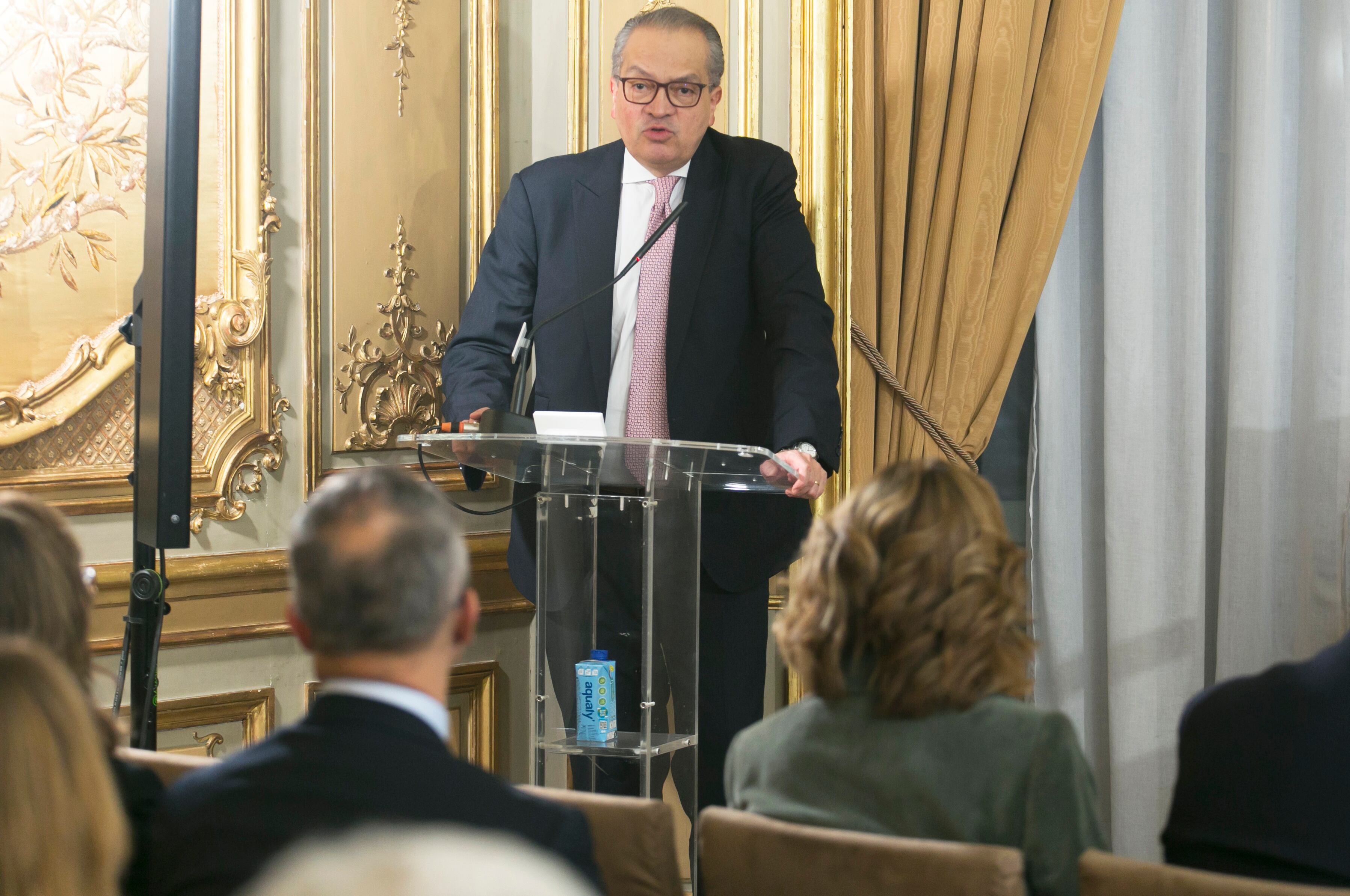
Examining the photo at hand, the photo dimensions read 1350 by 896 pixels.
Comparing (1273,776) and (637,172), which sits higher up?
(637,172)

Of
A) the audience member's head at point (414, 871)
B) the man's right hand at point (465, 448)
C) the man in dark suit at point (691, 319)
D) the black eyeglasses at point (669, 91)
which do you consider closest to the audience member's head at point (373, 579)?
the audience member's head at point (414, 871)

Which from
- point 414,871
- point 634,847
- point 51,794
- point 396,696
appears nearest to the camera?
point 414,871

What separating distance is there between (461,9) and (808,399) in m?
1.48

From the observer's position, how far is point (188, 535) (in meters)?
2.16

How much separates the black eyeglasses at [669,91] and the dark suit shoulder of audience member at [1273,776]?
1.84 meters

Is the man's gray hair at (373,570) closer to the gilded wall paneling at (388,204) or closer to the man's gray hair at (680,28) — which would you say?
the man's gray hair at (680,28)

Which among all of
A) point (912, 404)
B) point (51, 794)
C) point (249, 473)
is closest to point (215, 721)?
point (249, 473)

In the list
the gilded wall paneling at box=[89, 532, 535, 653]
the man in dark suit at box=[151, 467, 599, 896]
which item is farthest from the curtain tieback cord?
the man in dark suit at box=[151, 467, 599, 896]

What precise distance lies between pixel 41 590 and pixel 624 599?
1162 mm

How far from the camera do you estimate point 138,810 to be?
1245 millimetres

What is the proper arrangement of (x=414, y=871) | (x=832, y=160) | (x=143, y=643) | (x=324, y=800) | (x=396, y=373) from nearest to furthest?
(x=414, y=871) → (x=324, y=800) → (x=143, y=643) → (x=832, y=160) → (x=396, y=373)

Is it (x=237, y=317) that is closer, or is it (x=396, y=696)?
(x=396, y=696)

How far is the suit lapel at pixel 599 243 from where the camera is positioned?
9.18 feet

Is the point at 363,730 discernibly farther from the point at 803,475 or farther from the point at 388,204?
the point at 388,204
